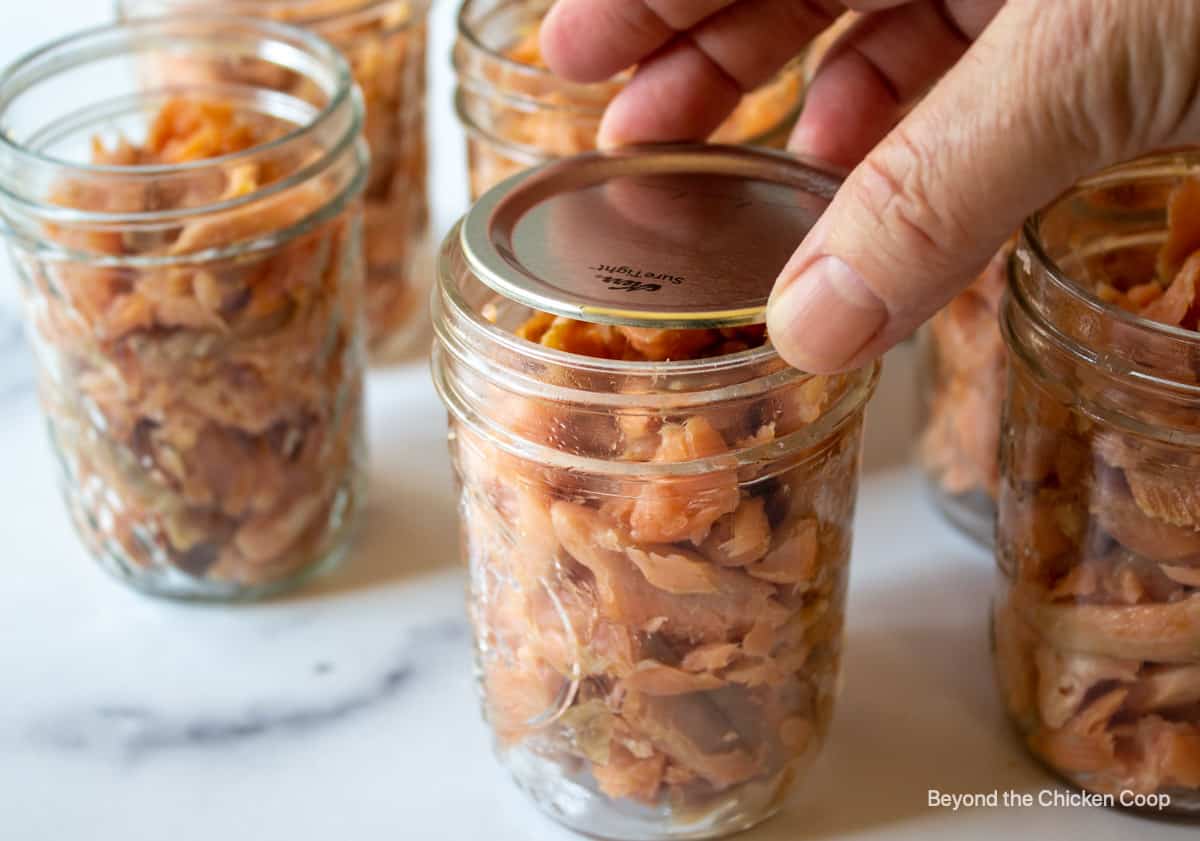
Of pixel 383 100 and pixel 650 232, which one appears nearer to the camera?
pixel 650 232

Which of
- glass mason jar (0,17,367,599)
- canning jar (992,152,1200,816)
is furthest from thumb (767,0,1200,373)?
glass mason jar (0,17,367,599)

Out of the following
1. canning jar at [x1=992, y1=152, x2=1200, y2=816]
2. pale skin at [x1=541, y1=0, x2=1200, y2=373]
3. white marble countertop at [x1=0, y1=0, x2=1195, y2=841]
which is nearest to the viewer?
pale skin at [x1=541, y1=0, x2=1200, y2=373]

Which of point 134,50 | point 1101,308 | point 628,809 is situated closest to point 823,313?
point 1101,308

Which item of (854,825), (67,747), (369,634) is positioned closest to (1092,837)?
(854,825)

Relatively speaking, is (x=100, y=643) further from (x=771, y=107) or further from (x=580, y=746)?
(x=771, y=107)

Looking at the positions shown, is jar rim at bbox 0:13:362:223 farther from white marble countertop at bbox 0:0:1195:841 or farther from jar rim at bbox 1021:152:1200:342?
jar rim at bbox 1021:152:1200:342

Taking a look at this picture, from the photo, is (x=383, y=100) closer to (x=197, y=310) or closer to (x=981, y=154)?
(x=197, y=310)
